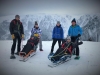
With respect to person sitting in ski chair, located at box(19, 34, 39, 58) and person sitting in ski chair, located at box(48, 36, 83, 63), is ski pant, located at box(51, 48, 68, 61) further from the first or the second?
person sitting in ski chair, located at box(19, 34, 39, 58)

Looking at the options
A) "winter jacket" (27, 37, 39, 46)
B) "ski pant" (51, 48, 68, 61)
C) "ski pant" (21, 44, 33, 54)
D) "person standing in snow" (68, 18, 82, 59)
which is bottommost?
"ski pant" (51, 48, 68, 61)

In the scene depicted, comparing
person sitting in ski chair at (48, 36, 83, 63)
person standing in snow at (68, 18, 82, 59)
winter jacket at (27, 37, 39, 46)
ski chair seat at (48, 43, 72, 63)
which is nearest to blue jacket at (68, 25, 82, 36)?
person standing in snow at (68, 18, 82, 59)

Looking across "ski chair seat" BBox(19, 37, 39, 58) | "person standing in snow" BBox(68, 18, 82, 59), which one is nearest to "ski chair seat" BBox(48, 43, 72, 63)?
"person standing in snow" BBox(68, 18, 82, 59)

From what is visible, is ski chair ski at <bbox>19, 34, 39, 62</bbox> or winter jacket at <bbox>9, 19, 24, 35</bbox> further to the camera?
winter jacket at <bbox>9, 19, 24, 35</bbox>

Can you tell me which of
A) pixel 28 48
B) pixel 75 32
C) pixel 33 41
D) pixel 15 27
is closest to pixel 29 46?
pixel 28 48

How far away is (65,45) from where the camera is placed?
3.58 m

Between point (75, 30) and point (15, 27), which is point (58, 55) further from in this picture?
point (15, 27)

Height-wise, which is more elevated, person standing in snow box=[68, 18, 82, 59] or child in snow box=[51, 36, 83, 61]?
person standing in snow box=[68, 18, 82, 59]

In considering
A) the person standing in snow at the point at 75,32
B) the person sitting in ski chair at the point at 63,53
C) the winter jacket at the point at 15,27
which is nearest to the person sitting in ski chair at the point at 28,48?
the winter jacket at the point at 15,27

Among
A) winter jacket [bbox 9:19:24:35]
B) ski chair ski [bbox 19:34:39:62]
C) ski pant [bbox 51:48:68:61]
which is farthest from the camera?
winter jacket [bbox 9:19:24:35]

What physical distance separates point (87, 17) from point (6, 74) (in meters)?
11.0

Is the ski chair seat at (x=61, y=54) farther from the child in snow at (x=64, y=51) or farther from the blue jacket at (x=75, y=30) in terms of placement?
the blue jacket at (x=75, y=30)

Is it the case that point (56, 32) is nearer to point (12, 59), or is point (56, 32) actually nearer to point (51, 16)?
point (12, 59)

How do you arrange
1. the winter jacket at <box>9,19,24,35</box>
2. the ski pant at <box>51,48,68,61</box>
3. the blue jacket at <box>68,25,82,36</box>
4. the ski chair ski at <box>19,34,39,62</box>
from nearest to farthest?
the ski pant at <box>51,48,68,61</box> < the ski chair ski at <box>19,34,39,62</box> < the blue jacket at <box>68,25,82,36</box> < the winter jacket at <box>9,19,24,35</box>
